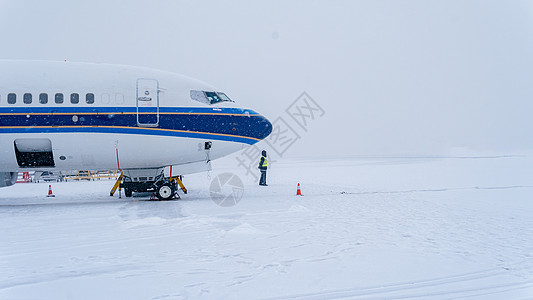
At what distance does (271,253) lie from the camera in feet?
17.7

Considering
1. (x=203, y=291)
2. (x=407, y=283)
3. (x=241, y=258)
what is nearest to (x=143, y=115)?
(x=241, y=258)

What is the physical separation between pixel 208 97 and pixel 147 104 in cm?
218

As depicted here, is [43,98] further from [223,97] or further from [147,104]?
[223,97]

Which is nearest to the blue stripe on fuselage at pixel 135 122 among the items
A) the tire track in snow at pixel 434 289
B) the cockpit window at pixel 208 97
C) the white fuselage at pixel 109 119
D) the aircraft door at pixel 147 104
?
the white fuselage at pixel 109 119

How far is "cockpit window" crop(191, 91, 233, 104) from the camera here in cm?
1245

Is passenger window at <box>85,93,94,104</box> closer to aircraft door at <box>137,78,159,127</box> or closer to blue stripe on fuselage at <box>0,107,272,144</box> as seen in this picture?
blue stripe on fuselage at <box>0,107,272,144</box>

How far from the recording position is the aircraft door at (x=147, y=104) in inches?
462

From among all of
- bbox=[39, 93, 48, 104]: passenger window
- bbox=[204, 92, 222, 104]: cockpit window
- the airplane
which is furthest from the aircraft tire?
bbox=[39, 93, 48, 104]: passenger window

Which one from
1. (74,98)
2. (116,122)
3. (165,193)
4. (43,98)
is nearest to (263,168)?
(165,193)

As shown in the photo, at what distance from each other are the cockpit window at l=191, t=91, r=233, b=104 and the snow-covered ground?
4.46 meters

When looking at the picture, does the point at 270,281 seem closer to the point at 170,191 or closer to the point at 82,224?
the point at 82,224

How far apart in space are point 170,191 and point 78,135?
3.58 meters

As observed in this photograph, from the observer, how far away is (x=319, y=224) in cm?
759

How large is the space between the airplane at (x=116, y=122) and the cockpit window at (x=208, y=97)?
0.12 ft
